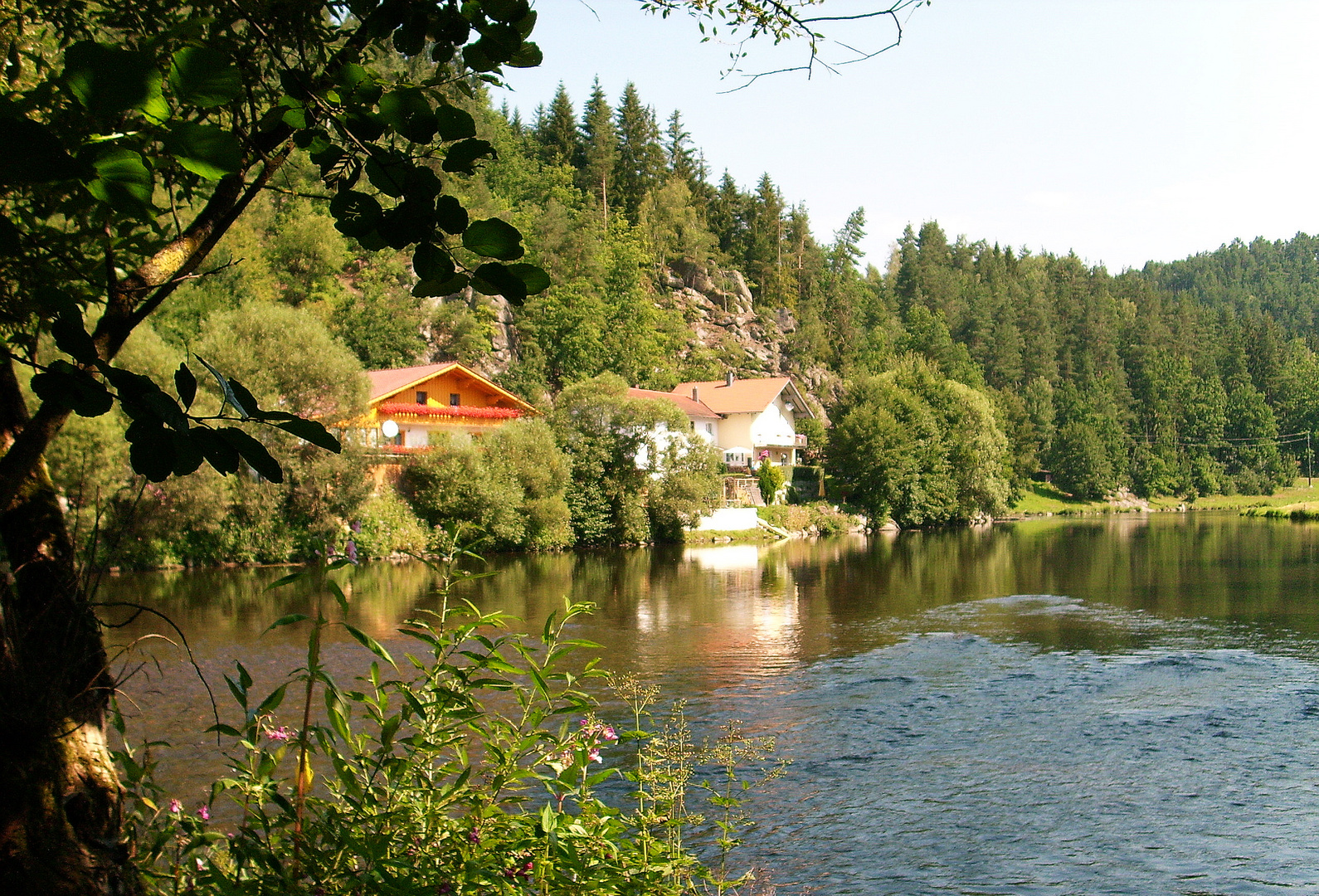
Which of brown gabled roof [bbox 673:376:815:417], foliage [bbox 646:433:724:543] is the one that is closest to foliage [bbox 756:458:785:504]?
brown gabled roof [bbox 673:376:815:417]

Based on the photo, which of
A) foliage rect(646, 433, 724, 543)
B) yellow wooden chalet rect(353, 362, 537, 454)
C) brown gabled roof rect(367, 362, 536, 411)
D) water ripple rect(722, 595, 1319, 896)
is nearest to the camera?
water ripple rect(722, 595, 1319, 896)

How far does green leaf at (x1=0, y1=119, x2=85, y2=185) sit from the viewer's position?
1.21 metres

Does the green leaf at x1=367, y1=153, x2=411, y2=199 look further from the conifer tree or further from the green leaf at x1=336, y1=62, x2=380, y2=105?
the conifer tree

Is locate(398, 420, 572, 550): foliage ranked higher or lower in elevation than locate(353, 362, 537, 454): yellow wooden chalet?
lower

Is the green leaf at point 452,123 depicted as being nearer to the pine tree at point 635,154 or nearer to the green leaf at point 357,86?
the green leaf at point 357,86

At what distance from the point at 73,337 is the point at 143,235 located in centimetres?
262

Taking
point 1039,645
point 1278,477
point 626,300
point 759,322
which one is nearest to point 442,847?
point 1039,645

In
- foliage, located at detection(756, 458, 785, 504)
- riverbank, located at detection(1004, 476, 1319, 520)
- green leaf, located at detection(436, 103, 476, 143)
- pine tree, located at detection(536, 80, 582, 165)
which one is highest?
pine tree, located at detection(536, 80, 582, 165)

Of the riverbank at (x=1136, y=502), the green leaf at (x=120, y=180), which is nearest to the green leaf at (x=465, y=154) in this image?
the green leaf at (x=120, y=180)

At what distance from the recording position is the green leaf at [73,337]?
1.33 metres

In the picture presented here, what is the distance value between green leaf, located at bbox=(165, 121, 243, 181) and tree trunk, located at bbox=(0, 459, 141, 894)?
1841mm

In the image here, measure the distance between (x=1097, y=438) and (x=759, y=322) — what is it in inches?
1201

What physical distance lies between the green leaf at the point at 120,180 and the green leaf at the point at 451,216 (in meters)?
0.40

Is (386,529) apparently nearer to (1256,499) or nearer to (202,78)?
(202,78)
